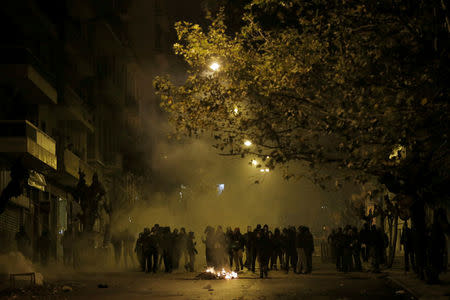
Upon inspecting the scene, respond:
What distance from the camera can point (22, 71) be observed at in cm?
2720

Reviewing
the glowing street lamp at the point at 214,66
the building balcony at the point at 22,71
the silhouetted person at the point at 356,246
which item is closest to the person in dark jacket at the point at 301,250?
the silhouetted person at the point at 356,246

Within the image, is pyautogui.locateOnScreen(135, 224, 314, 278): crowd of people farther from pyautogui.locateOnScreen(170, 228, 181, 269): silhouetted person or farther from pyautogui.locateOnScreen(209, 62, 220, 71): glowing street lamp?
pyautogui.locateOnScreen(209, 62, 220, 71): glowing street lamp

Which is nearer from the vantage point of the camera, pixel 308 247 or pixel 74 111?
pixel 308 247

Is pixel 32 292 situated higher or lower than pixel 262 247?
lower

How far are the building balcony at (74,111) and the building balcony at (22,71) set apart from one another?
4.13 metres

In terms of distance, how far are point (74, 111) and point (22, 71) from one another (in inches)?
329

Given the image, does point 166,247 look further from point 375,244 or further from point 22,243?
point 375,244

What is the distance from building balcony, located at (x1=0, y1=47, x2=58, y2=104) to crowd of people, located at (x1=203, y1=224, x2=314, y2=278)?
976 cm

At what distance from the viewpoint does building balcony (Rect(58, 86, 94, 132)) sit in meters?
34.0

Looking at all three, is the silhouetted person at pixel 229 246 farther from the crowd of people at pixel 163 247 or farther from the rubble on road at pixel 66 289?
the rubble on road at pixel 66 289

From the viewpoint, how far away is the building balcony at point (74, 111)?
3397 centimetres

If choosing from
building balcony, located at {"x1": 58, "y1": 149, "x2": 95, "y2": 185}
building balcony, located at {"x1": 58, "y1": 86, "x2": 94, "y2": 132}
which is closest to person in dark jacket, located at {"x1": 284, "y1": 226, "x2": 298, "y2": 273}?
building balcony, located at {"x1": 58, "y1": 149, "x2": 95, "y2": 185}

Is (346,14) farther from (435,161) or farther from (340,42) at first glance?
(435,161)

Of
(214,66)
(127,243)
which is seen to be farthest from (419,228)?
(127,243)
